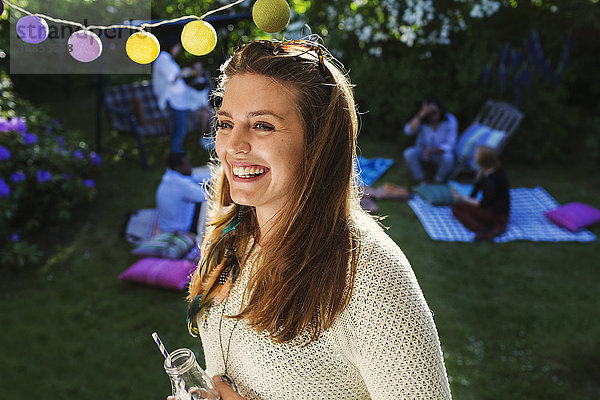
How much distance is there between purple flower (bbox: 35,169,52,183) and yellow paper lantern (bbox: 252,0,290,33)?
4856 millimetres

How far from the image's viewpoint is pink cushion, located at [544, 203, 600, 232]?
5949mm

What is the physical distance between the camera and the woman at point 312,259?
1.26m

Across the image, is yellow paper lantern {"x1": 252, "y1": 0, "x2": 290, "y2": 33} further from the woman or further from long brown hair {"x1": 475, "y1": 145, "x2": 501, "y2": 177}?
long brown hair {"x1": 475, "y1": 145, "x2": 501, "y2": 177}

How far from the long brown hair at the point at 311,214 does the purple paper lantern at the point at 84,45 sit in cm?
36

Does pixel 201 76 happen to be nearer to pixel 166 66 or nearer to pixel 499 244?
pixel 166 66

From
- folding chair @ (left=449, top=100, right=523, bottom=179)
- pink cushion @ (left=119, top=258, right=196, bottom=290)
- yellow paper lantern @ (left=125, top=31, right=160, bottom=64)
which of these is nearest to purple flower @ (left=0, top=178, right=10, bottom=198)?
pink cushion @ (left=119, top=258, right=196, bottom=290)

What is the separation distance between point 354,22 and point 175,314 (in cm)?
618

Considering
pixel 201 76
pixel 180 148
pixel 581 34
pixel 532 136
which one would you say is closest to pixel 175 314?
pixel 180 148

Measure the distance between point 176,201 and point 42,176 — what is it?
1.49m

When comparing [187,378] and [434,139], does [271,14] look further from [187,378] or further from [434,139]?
[434,139]

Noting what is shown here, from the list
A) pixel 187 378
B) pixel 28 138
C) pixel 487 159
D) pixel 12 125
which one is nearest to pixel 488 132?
pixel 487 159

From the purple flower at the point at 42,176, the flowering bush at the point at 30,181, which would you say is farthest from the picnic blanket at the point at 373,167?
the purple flower at the point at 42,176

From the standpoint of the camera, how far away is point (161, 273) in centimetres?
475

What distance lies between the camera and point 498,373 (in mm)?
3848
